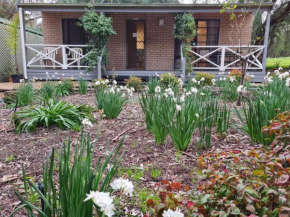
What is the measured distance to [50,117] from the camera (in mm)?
3725

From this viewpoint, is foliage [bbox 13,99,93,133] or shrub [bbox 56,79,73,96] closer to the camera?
foliage [bbox 13,99,93,133]

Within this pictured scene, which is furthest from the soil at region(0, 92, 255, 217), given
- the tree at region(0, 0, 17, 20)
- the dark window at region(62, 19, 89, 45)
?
the tree at region(0, 0, 17, 20)

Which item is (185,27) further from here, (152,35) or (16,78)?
(16,78)

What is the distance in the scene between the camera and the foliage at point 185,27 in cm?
947

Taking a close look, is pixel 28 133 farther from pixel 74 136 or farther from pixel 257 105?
pixel 257 105

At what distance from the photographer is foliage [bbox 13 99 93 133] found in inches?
141

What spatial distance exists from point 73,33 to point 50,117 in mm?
8614

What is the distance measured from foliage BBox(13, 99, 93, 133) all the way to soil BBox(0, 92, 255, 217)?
0.11m

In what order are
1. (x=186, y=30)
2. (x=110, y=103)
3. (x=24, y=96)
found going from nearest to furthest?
(x=110, y=103), (x=24, y=96), (x=186, y=30)

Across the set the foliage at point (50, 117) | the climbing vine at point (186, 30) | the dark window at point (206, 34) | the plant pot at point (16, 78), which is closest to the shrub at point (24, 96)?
→ the foliage at point (50, 117)

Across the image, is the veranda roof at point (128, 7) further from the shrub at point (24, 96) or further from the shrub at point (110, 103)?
the shrub at point (110, 103)

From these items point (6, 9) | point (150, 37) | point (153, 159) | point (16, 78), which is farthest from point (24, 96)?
point (6, 9)

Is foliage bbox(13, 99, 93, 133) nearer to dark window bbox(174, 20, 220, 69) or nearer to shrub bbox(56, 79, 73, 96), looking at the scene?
shrub bbox(56, 79, 73, 96)

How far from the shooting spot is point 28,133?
350 centimetres
